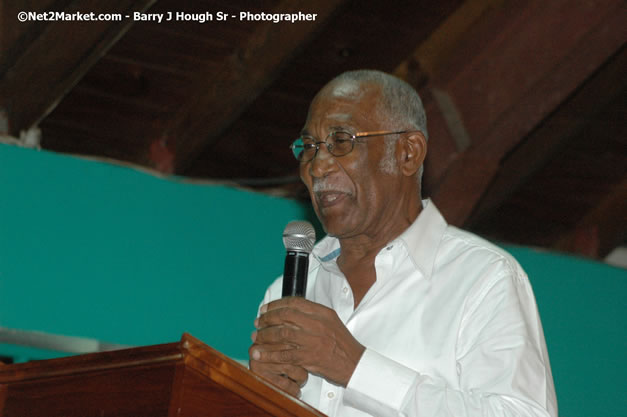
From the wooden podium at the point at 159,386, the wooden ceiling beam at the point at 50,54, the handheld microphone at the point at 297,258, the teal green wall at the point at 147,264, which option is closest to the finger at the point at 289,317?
the handheld microphone at the point at 297,258

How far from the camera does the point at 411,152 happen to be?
2.33 metres

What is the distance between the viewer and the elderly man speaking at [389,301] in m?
1.70

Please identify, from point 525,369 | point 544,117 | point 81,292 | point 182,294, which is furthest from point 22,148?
point 525,369

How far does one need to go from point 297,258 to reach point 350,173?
400mm

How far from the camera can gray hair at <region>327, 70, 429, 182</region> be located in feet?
7.46

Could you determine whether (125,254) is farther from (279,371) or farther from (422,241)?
(279,371)

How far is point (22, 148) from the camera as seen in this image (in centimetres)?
398

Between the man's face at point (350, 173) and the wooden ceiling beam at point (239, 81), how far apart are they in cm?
192

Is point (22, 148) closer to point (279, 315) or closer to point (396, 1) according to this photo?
point (396, 1)

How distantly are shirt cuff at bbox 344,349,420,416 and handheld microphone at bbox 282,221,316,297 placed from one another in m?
0.20

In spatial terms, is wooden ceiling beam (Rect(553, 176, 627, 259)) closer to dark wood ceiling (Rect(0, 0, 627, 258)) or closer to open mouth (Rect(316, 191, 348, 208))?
dark wood ceiling (Rect(0, 0, 627, 258))

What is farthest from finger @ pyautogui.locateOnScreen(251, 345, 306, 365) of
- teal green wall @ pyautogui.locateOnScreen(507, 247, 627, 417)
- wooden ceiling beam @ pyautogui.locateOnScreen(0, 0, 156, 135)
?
teal green wall @ pyautogui.locateOnScreen(507, 247, 627, 417)

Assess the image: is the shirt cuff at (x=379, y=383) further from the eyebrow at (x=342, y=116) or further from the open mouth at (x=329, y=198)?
the eyebrow at (x=342, y=116)

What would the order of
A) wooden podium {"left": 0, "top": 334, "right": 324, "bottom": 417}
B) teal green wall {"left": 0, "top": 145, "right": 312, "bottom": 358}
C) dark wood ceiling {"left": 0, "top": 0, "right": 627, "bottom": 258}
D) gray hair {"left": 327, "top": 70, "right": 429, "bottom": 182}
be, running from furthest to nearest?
dark wood ceiling {"left": 0, "top": 0, "right": 627, "bottom": 258} < teal green wall {"left": 0, "top": 145, "right": 312, "bottom": 358} < gray hair {"left": 327, "top": 70, "right": 429, "bottom": 182} < wooden podium {"left": 0, "top": 334, "right": 324, "bottom": 417}
